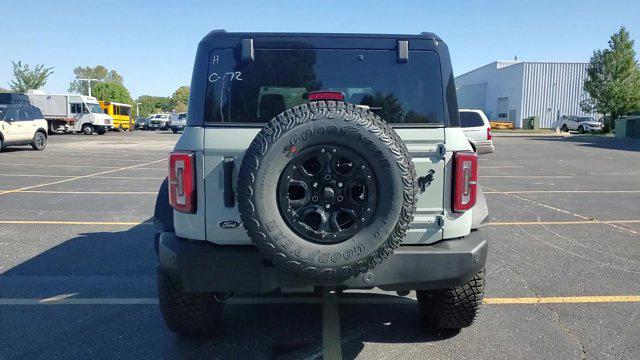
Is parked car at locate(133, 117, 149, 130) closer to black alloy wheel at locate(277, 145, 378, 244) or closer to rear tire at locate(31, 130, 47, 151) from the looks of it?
rear tire at locate(31, 130, 47, 151)

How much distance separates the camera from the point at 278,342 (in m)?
3.52

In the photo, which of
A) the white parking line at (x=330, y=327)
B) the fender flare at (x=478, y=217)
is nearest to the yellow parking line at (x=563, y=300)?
the fender flare at (x=478, y=217)

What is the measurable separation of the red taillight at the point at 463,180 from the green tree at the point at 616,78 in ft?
162

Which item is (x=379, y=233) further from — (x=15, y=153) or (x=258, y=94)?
(x=15, y=153)

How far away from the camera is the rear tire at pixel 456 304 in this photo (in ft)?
11.2

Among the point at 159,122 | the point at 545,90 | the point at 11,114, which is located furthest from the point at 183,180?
the point at 545,90

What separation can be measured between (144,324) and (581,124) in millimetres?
49875

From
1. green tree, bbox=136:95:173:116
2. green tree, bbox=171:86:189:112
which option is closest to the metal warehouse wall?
green tree, bbox=136:95:173:116

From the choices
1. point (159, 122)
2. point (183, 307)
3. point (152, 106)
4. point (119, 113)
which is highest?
point (152, 106)

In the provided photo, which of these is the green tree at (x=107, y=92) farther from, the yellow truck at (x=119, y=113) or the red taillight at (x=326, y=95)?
the red taillight at (x=326, y=95)

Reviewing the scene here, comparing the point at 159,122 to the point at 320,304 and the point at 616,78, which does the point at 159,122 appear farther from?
the point at 320,304

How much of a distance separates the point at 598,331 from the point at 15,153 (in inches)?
824

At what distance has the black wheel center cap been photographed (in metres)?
2.67

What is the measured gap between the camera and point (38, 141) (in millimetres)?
20484
